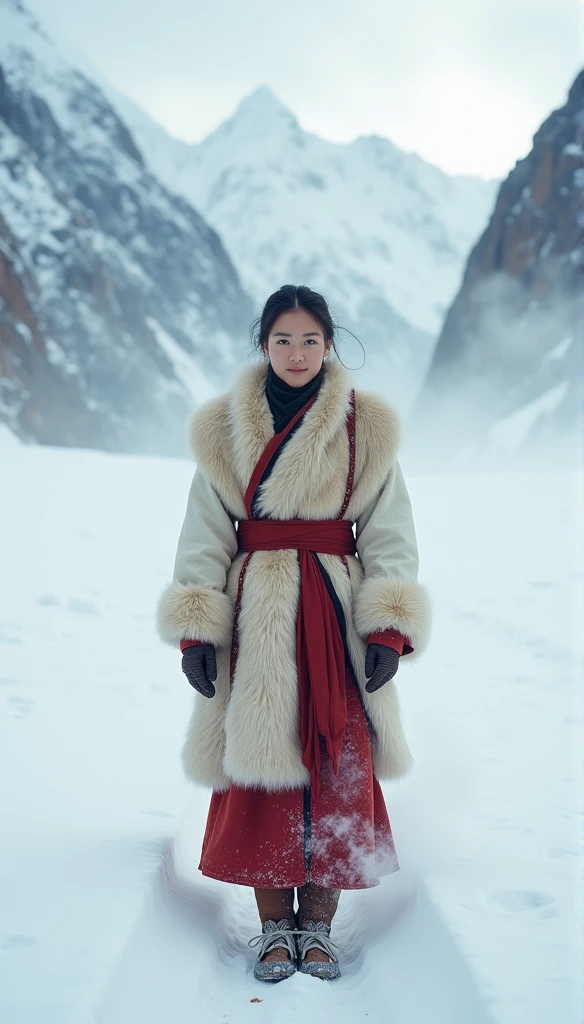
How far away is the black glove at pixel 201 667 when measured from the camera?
6.55 feet

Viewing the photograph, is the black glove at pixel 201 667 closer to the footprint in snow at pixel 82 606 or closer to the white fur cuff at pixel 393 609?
the white fur cuff at pixel 393 609

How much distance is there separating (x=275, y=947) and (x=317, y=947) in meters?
0.09

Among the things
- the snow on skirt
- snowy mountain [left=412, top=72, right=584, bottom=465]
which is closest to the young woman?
the snow on skirt

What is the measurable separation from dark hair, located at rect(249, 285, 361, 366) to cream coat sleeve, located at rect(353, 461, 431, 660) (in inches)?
15.7

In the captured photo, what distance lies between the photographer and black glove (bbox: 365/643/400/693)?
194cm

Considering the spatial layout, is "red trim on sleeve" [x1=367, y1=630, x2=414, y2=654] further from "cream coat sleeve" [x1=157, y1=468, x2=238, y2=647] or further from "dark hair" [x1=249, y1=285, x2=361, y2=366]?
"dark hair" [x1=249, y1=285, x2=361, y2=366]

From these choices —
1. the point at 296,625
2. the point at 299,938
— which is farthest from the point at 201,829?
the point at 296,625

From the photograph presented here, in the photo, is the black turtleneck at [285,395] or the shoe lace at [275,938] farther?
the black turtleneck at [285,395]

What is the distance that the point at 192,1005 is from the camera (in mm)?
1732

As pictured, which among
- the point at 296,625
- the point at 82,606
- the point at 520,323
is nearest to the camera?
the point at 296,625

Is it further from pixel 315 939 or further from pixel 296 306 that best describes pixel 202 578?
pixel 315 939

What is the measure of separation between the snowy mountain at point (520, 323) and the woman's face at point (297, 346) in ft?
97.9

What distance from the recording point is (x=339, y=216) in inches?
Result: 5886

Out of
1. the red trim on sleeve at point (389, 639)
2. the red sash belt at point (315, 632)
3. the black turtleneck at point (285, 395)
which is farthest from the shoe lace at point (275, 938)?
the black turtleneck at point (285, 395)
